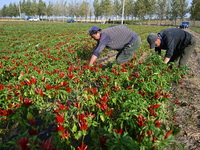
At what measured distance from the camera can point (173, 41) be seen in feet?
11.8

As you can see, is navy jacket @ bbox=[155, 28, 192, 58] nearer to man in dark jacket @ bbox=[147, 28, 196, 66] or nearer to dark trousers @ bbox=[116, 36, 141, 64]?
man in dark jacket @ bbox=[147, 28, 196, 66]

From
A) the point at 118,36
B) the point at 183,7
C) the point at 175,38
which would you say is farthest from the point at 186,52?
the point at 183,7

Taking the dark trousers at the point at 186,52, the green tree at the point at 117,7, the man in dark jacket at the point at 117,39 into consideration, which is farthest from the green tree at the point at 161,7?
the man in dark jacket at the point at 117,39

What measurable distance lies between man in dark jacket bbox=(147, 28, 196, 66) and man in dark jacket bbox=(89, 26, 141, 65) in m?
0.68

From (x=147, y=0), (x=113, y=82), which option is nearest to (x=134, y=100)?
(x=113, y=82)

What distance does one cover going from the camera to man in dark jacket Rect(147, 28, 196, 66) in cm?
356

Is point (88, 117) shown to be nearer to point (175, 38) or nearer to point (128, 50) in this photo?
point (128, 50)

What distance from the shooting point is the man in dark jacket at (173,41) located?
3557mm

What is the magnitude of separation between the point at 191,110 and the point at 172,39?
65.9 inches

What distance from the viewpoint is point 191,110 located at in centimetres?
287

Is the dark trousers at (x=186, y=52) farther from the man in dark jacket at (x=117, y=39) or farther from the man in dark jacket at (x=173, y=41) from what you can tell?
the man in dark jacket at (x=117, y=39)

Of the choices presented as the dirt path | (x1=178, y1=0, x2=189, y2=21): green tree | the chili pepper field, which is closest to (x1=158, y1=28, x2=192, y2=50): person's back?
the chili pepper field

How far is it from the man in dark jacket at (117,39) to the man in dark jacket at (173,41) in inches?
26.8

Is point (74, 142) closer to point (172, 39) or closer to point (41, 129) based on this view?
point (41, 129)
